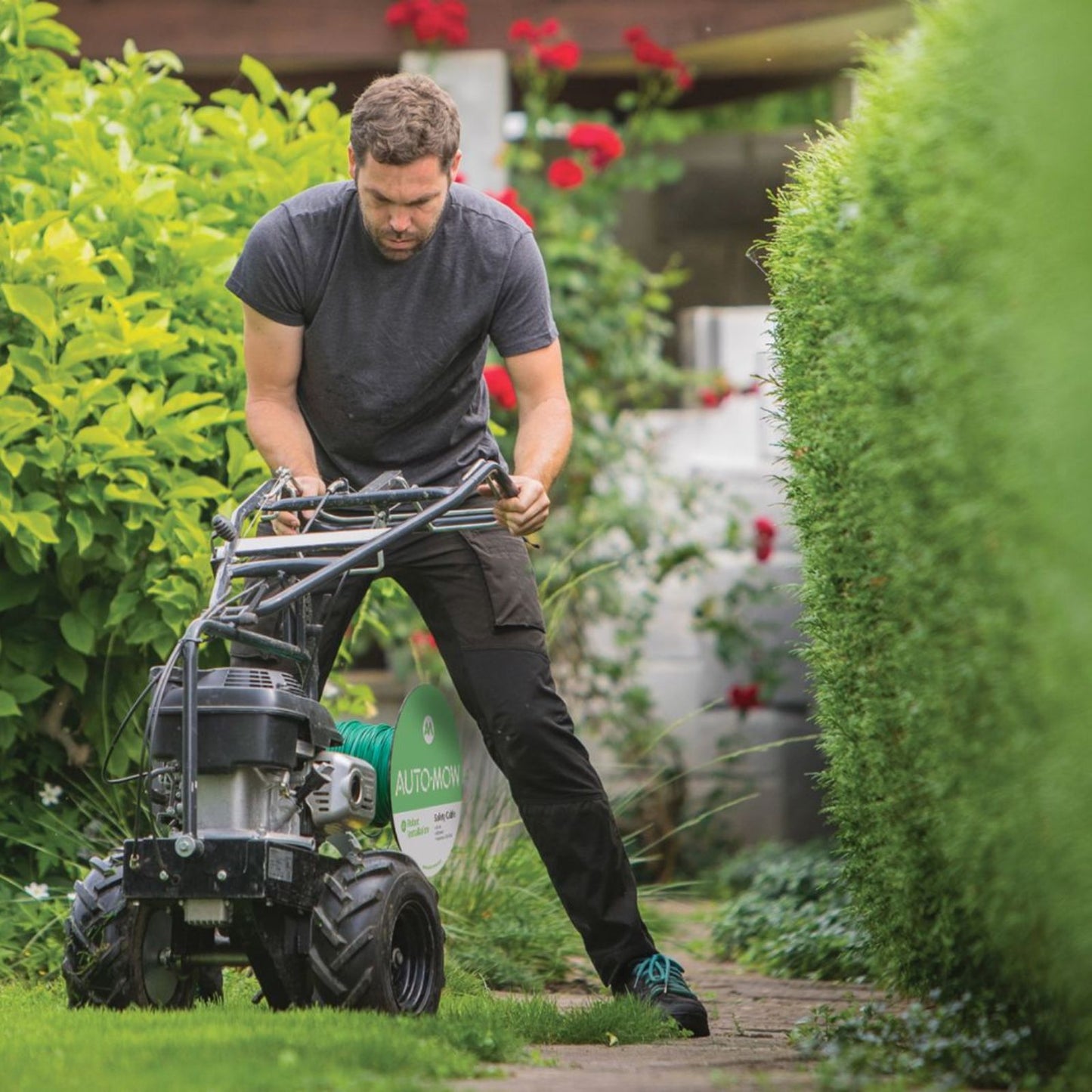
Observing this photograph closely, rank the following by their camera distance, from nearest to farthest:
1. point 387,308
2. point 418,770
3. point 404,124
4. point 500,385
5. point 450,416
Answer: point 404,124 → point 418,770 → point 387,308 → point 450,416 → point 500,385

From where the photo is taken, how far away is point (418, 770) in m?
4.02

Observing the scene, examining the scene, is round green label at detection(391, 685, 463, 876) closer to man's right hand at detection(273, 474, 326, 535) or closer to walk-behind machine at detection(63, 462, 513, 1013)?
walk-behind machine at detection(63, 462, 513, 1013)

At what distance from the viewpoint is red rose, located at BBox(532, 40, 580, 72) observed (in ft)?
27.1

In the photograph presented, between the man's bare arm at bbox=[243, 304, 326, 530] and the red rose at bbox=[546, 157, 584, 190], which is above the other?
the red rose at bbox=[546, 157, 584, 190]

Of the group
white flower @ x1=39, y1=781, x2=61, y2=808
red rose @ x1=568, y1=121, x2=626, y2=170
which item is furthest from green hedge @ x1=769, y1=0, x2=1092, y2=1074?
red rose @ x1=568, y1=121, x2=626, y2=170

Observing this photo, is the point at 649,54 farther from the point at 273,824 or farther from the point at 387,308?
the point at 273,824

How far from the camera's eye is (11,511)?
4645mm

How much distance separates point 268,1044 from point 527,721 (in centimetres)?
117

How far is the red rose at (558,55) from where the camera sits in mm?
8266

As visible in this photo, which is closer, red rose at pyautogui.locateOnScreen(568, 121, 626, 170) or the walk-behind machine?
the walk-behind machine

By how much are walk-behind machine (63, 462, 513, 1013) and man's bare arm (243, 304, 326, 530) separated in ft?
0.86

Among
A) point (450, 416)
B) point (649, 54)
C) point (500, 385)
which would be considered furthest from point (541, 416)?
point (649, 54)

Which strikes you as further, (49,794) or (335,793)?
(49,794)

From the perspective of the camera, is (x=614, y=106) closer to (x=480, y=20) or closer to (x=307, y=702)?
(x=480, y=20)
